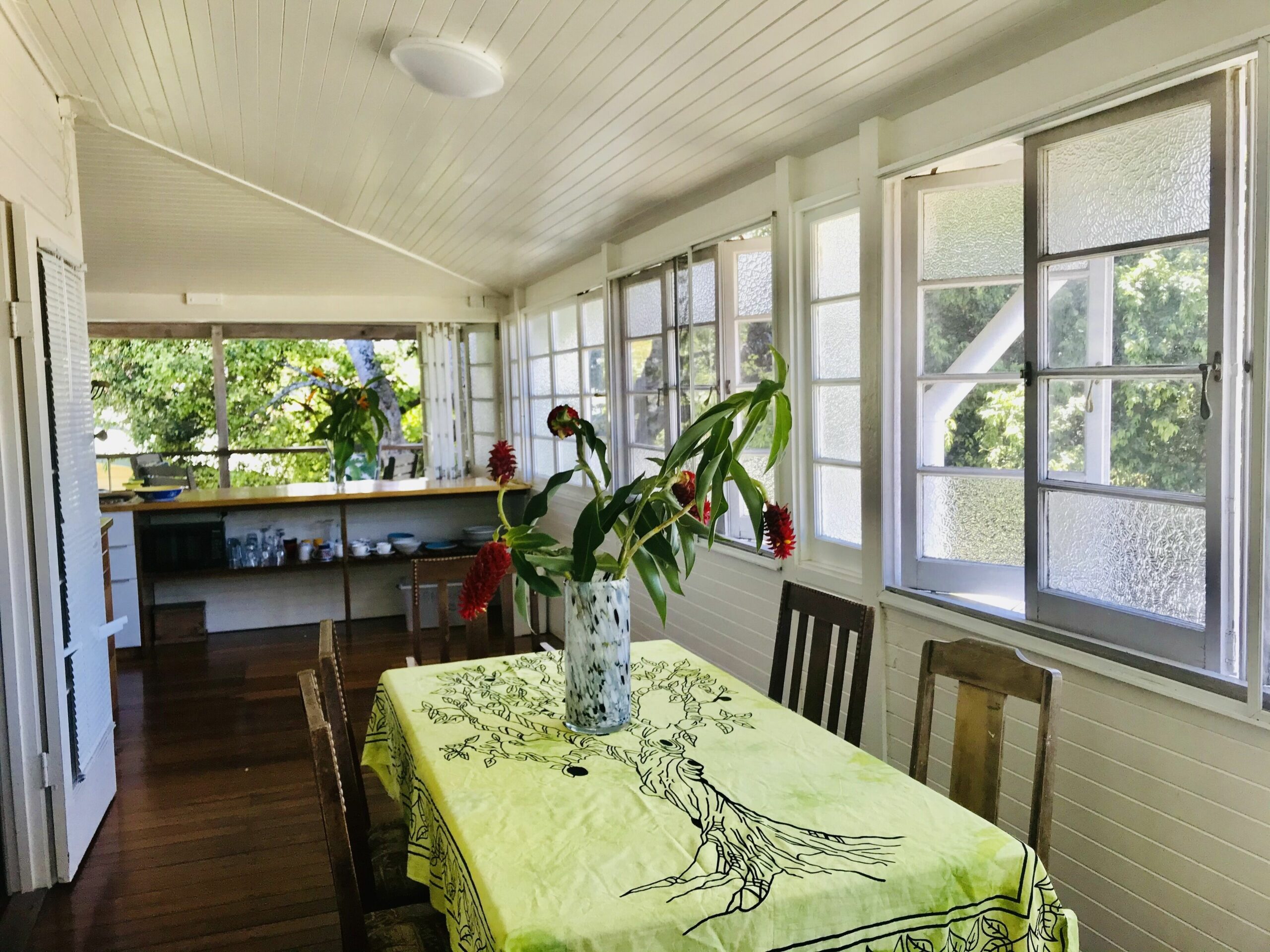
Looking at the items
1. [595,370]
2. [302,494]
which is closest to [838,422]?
[595,370]

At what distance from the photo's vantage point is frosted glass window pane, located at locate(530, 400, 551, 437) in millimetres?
6250

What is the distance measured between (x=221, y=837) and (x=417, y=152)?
9.18 feet

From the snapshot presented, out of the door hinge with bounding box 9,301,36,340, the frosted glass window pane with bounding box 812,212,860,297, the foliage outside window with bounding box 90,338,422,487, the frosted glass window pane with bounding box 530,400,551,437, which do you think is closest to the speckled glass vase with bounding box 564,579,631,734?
the frosted glass window pane with bounding box 812,212,860,297

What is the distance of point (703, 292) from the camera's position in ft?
12.6

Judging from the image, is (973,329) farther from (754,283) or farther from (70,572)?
(70,572)

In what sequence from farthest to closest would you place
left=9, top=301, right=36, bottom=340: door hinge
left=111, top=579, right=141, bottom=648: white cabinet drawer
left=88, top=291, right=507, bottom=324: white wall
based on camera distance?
left=88, top=291, right=507, bottom=324: white wall, left=111, top=579, right=141, bottom=648: white cabinet drawer, left=9, top=301, right=36, bottom=340: door hinge

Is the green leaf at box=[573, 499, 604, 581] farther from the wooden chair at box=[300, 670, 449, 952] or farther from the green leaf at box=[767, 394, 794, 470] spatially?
the wooden chair at box=[300, 670, 449, 952]

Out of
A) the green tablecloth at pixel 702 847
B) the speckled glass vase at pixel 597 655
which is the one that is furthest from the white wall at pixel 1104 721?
the speckled glass vase at pixel 597 655

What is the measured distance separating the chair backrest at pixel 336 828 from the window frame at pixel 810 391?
1.98 metres

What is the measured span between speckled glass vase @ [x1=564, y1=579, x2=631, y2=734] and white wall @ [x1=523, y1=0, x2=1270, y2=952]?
108cm

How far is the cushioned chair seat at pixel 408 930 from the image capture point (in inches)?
65.9

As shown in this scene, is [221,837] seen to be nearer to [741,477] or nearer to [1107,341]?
[741,477]

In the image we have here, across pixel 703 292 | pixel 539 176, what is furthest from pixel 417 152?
pixel 703 292

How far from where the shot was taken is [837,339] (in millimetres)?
3092
